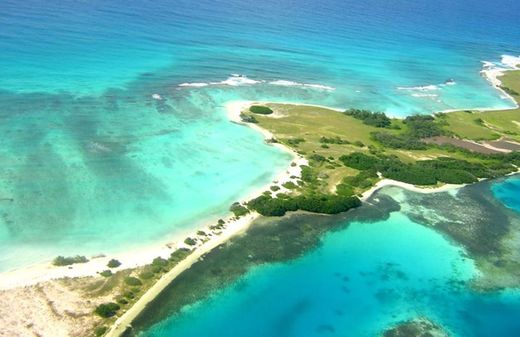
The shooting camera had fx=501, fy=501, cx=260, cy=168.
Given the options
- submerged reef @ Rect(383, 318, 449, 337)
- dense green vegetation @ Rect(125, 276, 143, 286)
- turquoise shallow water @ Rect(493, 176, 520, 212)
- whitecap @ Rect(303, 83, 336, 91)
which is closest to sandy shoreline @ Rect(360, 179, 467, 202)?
turquoise shallow water @ Rect(493, 176, 520, 212)

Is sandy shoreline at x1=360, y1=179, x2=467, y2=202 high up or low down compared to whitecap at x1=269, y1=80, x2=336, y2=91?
down

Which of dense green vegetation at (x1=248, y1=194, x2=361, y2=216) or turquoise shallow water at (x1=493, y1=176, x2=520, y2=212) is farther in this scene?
turquoise shallow water at (x1=493, y1=176, x2=520, y2=212)

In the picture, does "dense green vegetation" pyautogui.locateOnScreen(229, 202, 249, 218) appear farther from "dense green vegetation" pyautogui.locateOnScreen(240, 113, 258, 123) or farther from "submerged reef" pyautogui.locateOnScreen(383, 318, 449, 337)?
"dense green vegetation" pyautogui.locateOnScreen(240, 113, 258, 123)

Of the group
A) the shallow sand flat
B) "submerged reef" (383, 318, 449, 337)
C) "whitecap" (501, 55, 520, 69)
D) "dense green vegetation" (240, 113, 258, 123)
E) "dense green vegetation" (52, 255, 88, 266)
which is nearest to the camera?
the shallow sand flat

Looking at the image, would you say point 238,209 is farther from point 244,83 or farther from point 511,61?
point 511,61

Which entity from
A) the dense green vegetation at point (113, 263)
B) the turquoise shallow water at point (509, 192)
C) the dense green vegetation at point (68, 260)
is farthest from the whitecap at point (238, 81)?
the dense green vegetation at point (68, 260)

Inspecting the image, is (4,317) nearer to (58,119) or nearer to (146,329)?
(146,329)
